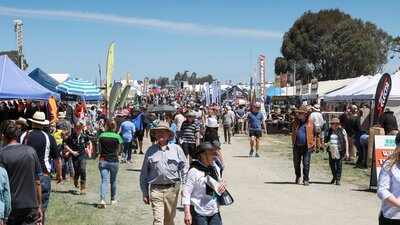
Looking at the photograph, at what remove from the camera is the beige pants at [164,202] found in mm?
6867

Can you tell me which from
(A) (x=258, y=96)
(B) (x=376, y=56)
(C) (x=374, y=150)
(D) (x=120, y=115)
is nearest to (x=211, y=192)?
(C) (x=374, y=150)

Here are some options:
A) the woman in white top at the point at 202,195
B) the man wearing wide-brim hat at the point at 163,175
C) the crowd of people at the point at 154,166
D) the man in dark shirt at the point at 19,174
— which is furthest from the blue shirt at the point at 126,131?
the woman in white top at the point at 202,195

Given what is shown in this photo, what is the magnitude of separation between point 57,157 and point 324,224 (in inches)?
166

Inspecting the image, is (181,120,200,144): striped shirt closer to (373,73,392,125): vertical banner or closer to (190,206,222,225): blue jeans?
(373,73,392,125): vertical banner

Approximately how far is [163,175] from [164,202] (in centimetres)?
36

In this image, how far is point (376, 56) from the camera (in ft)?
213

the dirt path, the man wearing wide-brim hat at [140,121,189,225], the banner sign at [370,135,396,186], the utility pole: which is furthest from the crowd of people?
the utility pole

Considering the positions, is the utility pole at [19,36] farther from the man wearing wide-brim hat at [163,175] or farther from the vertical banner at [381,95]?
the man wearing wide-brim hat at [163,175]

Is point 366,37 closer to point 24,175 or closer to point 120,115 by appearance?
point 120,115

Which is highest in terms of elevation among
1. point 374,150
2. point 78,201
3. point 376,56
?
point 376,56

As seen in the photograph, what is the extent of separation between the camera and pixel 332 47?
65.4 meters

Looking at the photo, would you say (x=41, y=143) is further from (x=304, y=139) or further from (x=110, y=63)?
(x=110, y=63)

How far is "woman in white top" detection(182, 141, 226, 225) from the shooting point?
5.68 metres

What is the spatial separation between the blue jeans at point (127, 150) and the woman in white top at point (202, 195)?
11.5 m
